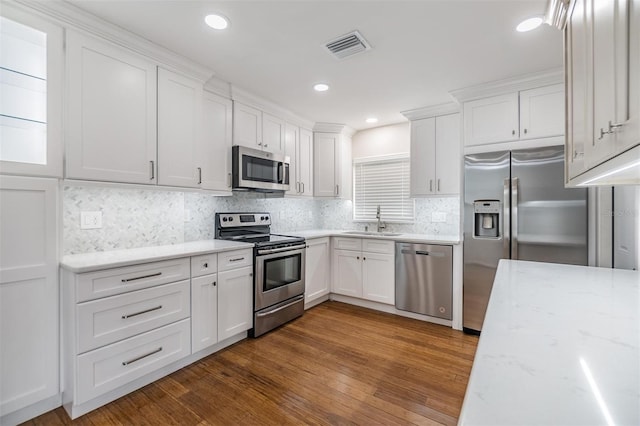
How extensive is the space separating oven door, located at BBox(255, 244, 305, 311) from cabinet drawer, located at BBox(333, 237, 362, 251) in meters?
0.68

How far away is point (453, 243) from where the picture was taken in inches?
122

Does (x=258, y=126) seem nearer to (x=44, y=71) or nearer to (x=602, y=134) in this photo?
(x=44, y=71)

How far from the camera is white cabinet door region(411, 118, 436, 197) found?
3.54 meters

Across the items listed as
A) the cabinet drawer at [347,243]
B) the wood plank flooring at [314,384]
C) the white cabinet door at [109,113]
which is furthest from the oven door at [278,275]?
the white cabinet door at [109,113]

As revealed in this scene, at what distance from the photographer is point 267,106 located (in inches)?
133

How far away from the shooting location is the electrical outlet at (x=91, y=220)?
2174 millimetres

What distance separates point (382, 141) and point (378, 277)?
Result: 200 centimetres

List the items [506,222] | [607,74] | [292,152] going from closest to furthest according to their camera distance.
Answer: [607,74] < [506,222] < [292,152]

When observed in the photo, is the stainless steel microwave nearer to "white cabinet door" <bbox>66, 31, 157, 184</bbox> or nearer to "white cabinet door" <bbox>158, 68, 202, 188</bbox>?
"white cabinet door" <bbox>158, 68, 202, 188</bbox>

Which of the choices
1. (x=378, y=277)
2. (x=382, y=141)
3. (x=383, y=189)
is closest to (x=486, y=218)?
(x=378, y=277)

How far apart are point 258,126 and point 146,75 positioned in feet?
4.10

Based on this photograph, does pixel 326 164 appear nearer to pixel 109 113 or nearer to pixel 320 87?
pixel 320 87

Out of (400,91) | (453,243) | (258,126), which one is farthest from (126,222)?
(453,243)

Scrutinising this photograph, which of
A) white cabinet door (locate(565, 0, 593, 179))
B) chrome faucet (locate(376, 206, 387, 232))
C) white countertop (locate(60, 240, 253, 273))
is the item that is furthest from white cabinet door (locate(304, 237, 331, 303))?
white cabinet door (locate(565, 0, 593, 179))
